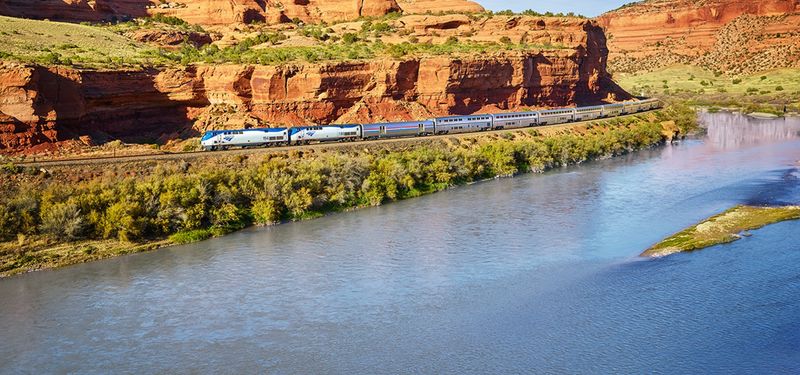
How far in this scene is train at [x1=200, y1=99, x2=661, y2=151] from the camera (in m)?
44.6

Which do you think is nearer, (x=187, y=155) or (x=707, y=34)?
(x=187, y=155)

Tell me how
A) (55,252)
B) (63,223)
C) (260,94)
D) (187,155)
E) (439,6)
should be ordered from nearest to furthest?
(55,252), (63,223), (187,155), (260,94), (439,6)

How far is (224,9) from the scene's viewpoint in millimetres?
81438

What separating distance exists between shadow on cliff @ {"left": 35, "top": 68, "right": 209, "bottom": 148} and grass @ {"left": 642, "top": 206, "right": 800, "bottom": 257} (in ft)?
111

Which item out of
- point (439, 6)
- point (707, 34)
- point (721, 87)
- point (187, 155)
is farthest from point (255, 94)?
point (707, 34)

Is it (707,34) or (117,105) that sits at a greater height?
(707,34)

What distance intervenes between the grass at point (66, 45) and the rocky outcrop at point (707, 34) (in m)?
116

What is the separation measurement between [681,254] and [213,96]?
121 feet

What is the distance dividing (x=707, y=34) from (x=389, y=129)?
131 meters

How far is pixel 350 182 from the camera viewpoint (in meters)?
40.5

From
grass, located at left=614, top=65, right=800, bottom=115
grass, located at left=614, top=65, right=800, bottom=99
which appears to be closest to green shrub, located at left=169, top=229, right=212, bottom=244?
grass, located at left=614, top=65, right=800, bottom=115

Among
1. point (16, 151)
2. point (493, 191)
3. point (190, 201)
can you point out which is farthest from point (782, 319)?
point (16, 151)

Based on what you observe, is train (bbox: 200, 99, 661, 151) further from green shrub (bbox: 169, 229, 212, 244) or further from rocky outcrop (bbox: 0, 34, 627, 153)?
green shrub (bbox: 169, 229, 212, 244)

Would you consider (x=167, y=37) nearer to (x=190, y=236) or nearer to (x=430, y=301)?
(x=190, y=236)
